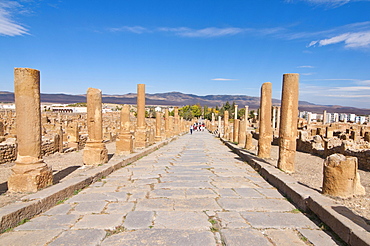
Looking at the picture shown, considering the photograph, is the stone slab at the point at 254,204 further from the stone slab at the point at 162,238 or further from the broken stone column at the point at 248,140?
the broken stone column at the point at 248,140

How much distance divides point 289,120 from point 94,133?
5280 millimetres

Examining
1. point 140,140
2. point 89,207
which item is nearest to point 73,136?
point 140,140

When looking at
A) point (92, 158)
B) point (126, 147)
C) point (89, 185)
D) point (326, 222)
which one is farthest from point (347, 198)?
point (126, 147)

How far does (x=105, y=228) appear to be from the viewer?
3.72m

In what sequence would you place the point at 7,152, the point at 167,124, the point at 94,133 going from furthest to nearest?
the point at 167,124 < the point at 7,152 < the point at 94,133

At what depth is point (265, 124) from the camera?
403 inches

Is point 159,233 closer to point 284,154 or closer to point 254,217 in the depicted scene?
point 254,217

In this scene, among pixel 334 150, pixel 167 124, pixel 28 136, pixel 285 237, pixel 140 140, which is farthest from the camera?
pixel 167 124

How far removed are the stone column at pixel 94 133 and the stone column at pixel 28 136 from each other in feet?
8.29

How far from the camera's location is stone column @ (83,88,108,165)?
26.1 ft

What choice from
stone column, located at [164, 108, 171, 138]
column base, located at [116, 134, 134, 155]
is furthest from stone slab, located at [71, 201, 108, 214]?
stone column, located at [164, 108, 171, 138]

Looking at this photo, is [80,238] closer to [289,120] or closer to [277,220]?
[277,220]

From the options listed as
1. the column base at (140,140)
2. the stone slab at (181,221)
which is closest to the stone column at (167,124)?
the column base at (140,140)

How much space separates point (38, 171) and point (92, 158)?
275cm
